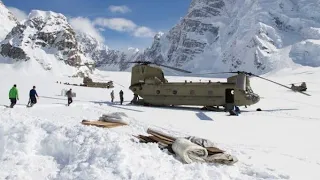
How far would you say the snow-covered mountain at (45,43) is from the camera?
15550 centimetres

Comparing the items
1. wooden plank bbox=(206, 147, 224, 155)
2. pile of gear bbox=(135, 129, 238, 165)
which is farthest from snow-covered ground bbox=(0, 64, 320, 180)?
wooden plank bbox=(206, 147, 224, 155)

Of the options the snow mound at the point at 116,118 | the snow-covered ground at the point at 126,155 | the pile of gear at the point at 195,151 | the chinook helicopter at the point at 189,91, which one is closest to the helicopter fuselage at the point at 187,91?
the chinook helicopter at the point at 189,91

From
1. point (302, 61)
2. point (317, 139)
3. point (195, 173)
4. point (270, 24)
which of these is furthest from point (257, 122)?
point (270, 24)

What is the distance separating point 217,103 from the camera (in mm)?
26797

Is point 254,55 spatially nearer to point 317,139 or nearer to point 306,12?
point 306,12

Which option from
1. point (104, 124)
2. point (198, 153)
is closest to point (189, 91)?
point (104, 124)

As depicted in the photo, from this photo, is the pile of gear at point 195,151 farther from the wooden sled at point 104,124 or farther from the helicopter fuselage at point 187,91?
the helicopter fuselage at point 187,91

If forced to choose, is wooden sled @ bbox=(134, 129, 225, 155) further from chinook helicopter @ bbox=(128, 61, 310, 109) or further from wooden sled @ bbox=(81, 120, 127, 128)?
chinook helicopter @ bbox=(128, 61, 310, 109)

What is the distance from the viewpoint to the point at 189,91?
27594 mm

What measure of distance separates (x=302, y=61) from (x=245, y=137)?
437 ft

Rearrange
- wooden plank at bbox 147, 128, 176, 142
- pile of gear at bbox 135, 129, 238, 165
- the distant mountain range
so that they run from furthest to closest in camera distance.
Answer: the distant mountain range, wooden plank at bbox 147, 128, 176, 142, pile of gear at bbox 135, 129, 238, 165

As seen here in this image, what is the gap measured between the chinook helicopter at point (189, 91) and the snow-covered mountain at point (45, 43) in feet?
424

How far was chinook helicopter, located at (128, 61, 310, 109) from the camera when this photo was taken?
26.2m

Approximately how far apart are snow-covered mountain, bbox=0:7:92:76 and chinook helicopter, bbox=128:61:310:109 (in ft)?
424
